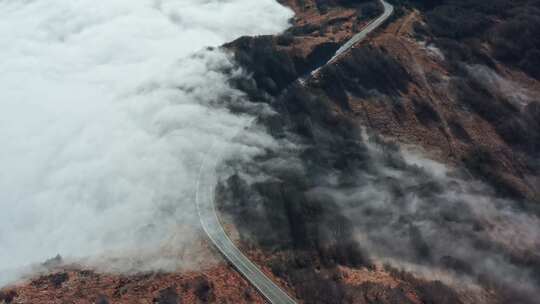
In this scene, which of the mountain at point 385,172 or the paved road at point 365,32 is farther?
the paved road at point 365,32

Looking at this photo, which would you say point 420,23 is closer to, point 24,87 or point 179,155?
point 179,155

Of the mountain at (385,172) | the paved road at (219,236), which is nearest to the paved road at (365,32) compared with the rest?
the mountain at (385,172)

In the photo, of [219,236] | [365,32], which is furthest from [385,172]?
[365,32]

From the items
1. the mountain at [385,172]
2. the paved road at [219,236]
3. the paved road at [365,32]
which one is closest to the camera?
the paved road at [219,236]

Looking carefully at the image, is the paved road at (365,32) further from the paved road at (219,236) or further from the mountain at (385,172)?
the paved road at (219,236)

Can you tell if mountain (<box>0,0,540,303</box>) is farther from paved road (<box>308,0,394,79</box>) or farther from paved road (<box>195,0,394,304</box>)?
paved road (<box>308,0,394,79</box>)

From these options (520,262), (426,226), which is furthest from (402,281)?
(520,262)

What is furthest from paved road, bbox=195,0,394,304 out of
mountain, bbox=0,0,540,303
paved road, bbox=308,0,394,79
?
paved road, bbox=308,0,394,79
